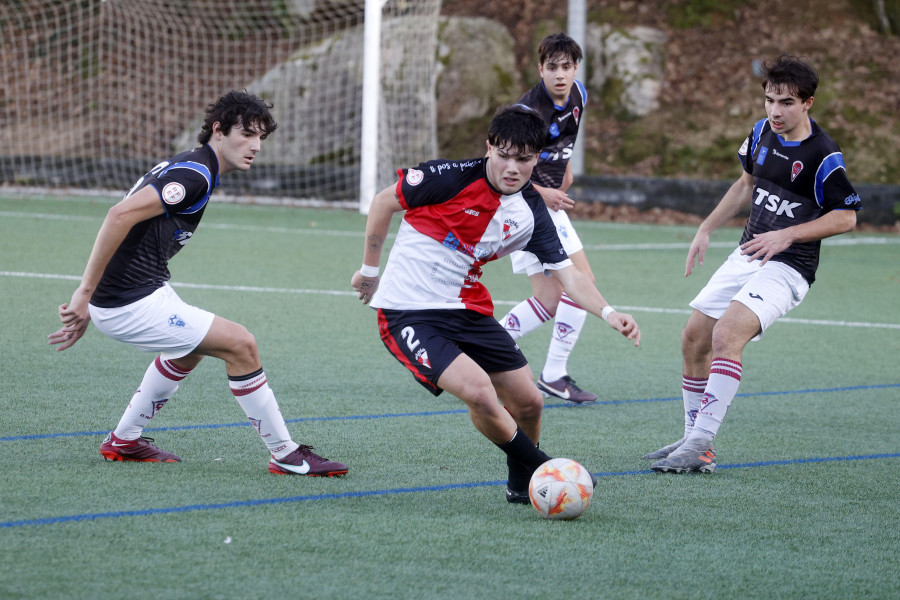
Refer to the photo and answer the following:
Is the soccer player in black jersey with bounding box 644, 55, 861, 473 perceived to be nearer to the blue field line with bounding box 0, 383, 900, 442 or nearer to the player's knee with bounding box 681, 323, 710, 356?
the player's knee with bounding box 681, 323, 710, 356

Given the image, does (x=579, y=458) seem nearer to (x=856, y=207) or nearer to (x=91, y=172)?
(x=856, y=207)

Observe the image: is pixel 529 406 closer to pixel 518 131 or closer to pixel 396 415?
pixel 518 131

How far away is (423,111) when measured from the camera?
1809 cm

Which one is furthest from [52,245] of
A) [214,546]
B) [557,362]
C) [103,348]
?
[214,546]

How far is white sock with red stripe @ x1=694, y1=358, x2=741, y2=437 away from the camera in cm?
480

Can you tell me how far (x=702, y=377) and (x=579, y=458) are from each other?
2.48 feet

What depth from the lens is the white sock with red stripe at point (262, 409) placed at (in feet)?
14.1

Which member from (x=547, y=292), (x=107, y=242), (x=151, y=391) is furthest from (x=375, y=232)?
(x=547, y=292)

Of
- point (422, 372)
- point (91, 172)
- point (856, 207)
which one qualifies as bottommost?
point (91, 172)

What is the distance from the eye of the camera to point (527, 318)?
6531 mm

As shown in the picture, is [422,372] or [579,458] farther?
[579,458]

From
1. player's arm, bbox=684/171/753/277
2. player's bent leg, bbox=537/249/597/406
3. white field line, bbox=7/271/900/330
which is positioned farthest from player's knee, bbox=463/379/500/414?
white field line, bbox=7/271/900/330

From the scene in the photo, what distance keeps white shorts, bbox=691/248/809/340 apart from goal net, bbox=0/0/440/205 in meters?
12.5

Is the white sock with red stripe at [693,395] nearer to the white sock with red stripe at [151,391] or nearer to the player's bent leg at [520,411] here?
the player's bent leg at [520,411]
